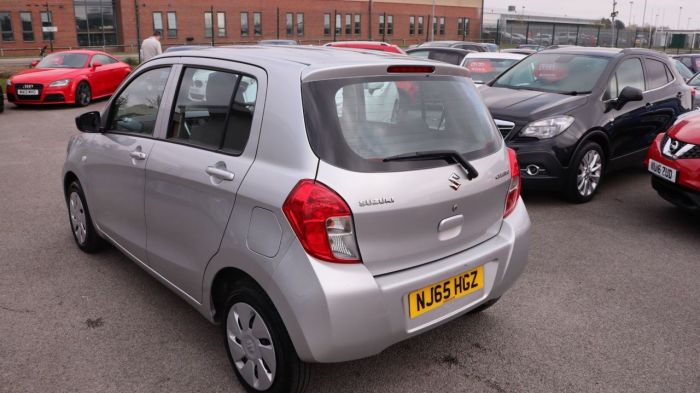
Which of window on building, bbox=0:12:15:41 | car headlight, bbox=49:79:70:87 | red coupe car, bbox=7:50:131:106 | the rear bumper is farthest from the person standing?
window on building, bbox=0:12:15:41

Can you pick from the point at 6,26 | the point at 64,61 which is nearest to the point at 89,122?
the point at 64,61

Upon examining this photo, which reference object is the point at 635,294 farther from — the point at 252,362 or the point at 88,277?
the point at 88,277

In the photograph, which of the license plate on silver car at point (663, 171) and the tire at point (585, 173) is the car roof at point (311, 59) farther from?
the tire at point (585, 173)

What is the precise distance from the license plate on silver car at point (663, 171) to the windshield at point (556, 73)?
1.33 metres

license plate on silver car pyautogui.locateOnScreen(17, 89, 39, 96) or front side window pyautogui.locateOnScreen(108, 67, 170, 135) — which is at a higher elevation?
front side window pyautogui.locateOnScreen(108, 67, 170, 135)

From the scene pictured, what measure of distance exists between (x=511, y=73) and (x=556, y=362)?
526 centimetres

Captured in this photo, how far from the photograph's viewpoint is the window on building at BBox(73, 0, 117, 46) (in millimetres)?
47562

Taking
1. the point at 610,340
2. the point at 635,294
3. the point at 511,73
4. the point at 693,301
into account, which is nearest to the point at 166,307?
the point at 610,340

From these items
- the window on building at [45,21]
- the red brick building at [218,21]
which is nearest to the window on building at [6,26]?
the red brick building at [218,21]

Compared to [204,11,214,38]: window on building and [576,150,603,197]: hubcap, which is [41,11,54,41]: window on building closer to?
[204,11,214,38]: window on building

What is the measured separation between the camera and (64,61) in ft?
47.9

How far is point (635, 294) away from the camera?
408cm

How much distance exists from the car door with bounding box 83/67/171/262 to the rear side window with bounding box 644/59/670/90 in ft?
20.5

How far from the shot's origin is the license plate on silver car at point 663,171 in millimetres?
5266
